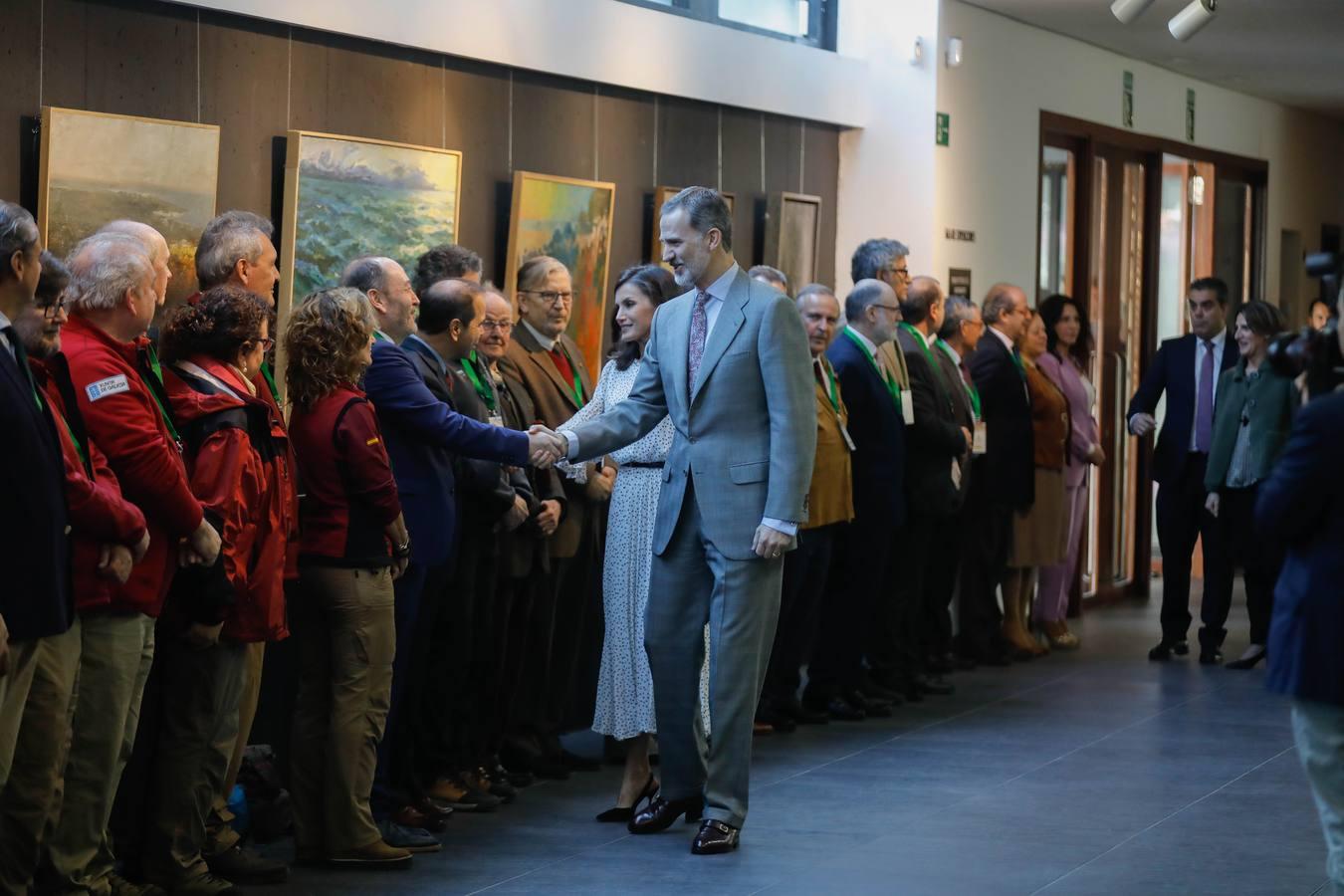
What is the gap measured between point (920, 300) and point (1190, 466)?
210 cm

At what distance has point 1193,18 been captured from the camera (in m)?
9.41

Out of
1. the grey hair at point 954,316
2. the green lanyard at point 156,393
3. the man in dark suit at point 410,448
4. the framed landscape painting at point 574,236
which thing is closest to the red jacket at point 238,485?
the green lanyard at point 156,393

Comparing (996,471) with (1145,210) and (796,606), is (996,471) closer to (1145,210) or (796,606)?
(796,606)

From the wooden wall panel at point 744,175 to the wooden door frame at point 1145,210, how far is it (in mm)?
2353

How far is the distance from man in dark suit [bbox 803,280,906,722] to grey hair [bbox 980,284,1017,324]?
5.22 ft

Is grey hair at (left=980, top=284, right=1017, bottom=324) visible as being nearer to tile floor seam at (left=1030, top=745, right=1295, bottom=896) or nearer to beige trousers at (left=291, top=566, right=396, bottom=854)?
tile floor seam at (left=1030, top=745, right=1295, bottom=896)

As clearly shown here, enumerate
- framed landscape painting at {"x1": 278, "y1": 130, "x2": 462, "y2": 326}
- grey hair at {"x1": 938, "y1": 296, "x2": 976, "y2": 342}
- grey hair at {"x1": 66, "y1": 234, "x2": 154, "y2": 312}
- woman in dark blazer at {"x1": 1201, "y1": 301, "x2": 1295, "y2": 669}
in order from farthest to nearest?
1. grey hair at {"x1": 938, "y1": 296, "x2": 976, "y2": 342}
2. woman in dark blazer at {"x1": 1201, "y1": 301, "x2": 1295, "y2": 669}
3. framed landscape painting at {"x1": 278, "y1": 130, "x2": 462, "y2": 326}
4. grey hair at {"x1": 66, "y1": 234, "x2": 154, "y2": 312}

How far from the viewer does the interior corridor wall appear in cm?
598

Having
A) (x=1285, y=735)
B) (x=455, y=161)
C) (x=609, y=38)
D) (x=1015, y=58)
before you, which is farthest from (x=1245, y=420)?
(x=455, y=161)

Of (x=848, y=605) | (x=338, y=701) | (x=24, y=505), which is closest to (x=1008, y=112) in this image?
(x=848, y=605)

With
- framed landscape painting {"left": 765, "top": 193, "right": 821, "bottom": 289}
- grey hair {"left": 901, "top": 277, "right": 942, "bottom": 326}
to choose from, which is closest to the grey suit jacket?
grey hair {"left": 901, "top": 277, "right": 942, "bottom": 326}

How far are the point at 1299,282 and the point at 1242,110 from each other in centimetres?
204

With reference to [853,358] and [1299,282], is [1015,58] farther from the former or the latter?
[1299,282]

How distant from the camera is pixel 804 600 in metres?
7.80
